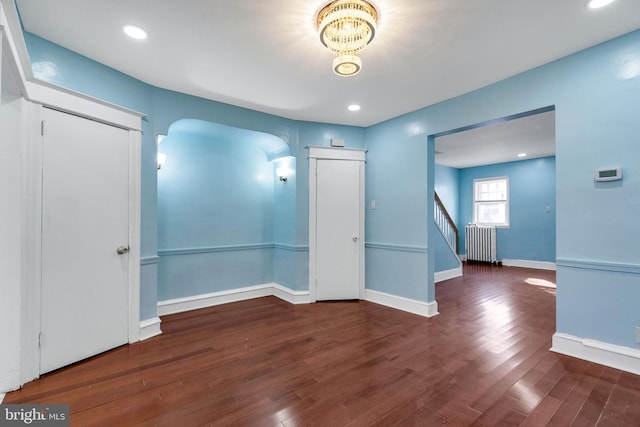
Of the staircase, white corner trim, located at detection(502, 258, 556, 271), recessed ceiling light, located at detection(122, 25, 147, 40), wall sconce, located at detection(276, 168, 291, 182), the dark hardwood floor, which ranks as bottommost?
the dark hardwood floor

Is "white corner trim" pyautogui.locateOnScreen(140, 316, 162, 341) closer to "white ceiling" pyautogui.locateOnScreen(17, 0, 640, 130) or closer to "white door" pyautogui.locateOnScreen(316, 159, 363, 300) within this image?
"white door" pyautogui.locateOnScreen(316, 159, 363, 300)

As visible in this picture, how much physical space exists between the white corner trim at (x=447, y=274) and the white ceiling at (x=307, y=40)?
3.62 metres

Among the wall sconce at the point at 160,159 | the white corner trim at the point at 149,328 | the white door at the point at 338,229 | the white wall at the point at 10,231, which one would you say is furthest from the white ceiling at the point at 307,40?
the white corner trim at the point at 149,328

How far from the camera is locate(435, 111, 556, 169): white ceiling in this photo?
14.9 ft

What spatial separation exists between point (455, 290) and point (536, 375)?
9.07 ft

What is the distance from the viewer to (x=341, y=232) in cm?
430

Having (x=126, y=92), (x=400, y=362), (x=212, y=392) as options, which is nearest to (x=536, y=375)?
(x=400, y=362)

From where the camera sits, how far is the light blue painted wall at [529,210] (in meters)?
6.76

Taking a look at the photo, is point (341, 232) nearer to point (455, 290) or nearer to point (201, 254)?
point (201, 254)

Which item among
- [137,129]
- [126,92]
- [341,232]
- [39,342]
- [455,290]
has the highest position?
[126,92]

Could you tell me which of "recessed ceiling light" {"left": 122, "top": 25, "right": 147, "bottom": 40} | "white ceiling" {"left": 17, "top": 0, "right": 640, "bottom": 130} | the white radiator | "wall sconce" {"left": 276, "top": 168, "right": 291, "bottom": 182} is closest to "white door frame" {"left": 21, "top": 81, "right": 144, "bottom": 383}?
"white ceiling" {"left": 17, "top": 0, "right": 640, "bottom": 130}

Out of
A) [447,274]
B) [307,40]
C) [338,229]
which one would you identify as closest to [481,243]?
[447,274]

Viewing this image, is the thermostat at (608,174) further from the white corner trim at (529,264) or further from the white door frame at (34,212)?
the white corner trim at (529,264)

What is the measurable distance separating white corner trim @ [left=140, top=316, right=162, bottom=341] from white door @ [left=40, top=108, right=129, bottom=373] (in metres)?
0.16
